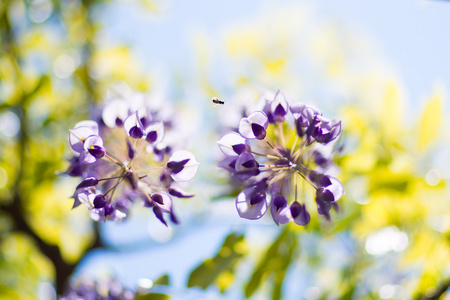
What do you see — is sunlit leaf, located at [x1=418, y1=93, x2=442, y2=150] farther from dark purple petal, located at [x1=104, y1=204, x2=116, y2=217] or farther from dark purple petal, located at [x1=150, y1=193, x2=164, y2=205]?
dark purple petal, located at [x1=104, y1=204, x2=116, y2=217]

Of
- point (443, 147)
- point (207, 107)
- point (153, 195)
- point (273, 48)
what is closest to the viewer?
point (153, 195)

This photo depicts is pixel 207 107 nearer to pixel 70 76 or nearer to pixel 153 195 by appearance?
pixel 70 76

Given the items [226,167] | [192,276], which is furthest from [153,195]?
[192,276]

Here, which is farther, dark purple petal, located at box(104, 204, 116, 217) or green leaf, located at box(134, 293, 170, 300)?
green leaf, located at box(134, 293, 170, 300)

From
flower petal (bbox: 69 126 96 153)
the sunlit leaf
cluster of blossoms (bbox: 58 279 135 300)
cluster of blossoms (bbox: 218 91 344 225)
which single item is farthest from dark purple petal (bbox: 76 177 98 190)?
the sunlit leaf

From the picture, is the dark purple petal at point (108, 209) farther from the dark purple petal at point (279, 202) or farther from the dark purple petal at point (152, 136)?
the dark purple petal at point (279, 202)

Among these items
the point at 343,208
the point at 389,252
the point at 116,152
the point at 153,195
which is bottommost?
the point at 389,252
